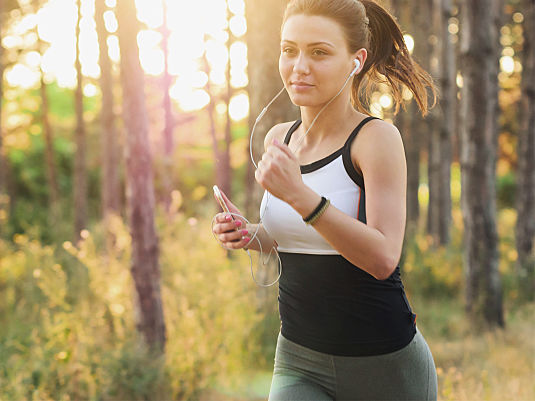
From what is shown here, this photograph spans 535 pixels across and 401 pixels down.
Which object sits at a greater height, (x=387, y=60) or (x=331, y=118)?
(x=387, y=60)

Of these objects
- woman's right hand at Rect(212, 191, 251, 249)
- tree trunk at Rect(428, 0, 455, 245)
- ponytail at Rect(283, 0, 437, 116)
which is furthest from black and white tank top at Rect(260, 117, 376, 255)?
tree trunk at Rect(428, 0, 455, 245)

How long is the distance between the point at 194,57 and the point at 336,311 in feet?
63.0

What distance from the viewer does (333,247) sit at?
175 centimetres

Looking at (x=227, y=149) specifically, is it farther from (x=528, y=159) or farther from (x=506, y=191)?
(x=506, y=191)

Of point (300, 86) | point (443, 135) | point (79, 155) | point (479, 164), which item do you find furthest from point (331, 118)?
point (79, 155)

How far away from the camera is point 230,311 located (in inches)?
213

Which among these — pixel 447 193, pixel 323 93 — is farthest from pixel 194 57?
pixel 323 93

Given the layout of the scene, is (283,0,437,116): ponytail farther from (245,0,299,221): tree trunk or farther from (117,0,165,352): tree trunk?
(245,0,299,221): tree trunk

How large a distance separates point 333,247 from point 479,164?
5.69 meters

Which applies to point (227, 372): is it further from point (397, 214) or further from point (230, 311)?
point (397, 214)

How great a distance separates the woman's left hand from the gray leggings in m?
0.62

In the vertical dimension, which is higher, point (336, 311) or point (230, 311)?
point (336, 311)

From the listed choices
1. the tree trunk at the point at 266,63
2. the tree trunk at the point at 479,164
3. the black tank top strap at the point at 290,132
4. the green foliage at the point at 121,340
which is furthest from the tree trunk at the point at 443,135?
the black tank top strap at the point at 290,132

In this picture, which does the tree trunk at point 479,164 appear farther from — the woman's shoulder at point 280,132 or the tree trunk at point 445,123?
the woman's shoulder at point 280,132
